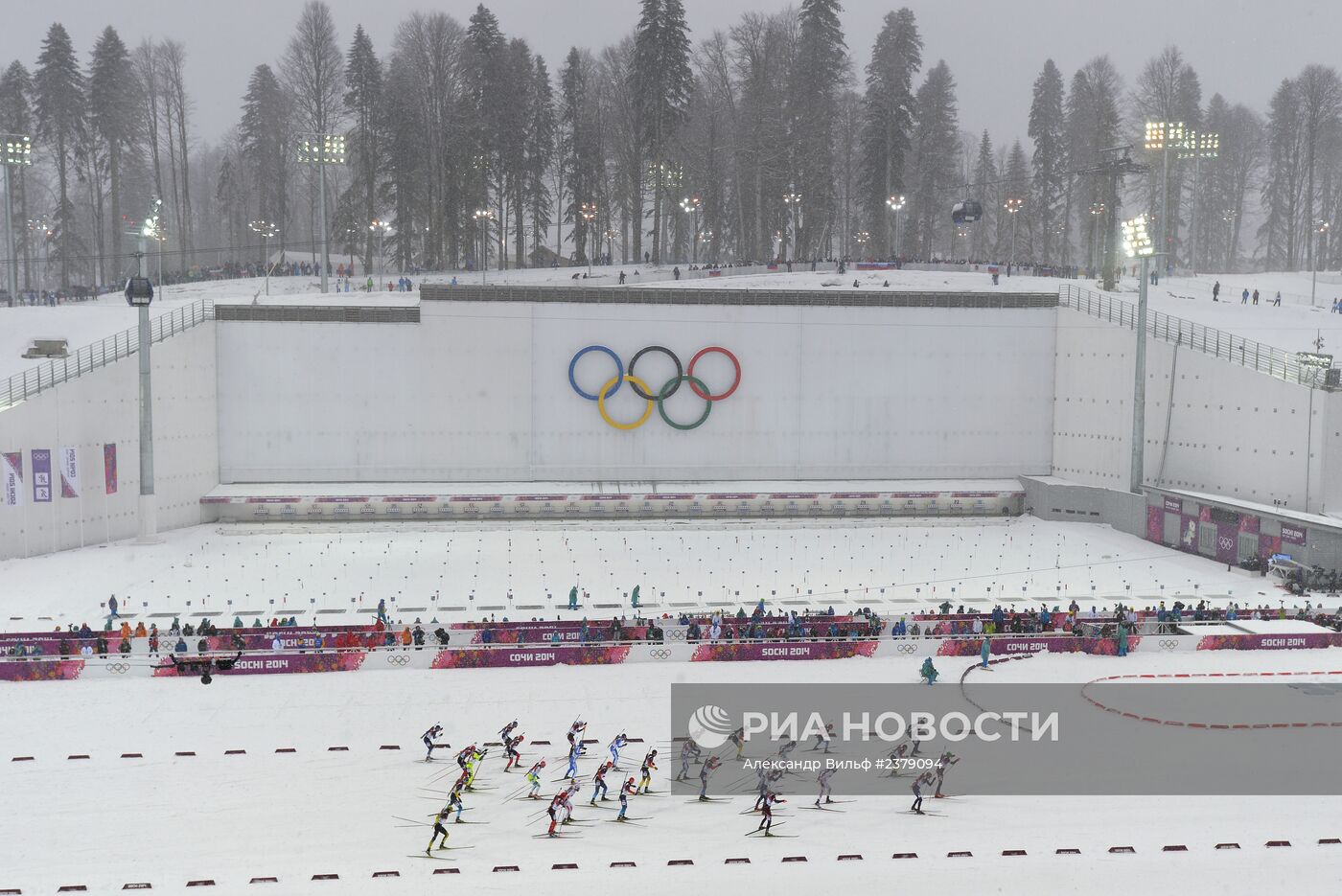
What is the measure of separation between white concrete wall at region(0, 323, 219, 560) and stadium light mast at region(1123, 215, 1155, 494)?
3020cm

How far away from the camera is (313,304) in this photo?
4072 centimetres

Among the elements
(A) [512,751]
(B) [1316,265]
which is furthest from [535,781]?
(B) [1316,265]

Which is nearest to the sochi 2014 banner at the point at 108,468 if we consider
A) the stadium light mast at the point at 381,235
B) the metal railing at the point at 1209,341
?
the stadium light mast at the point at 381,235

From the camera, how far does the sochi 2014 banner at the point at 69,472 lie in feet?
108

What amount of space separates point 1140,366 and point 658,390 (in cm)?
1591

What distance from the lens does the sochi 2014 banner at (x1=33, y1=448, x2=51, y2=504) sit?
106ft

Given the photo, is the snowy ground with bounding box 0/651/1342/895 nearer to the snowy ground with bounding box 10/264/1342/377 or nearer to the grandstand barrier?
the grandstand barrier

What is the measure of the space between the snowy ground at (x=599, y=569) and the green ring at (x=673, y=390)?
3.95 meters

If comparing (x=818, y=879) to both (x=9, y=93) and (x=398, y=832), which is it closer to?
(x=398, y=832)

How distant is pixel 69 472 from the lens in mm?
32938

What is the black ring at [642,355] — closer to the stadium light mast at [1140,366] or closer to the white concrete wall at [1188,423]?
the white concrete wall at [1188,423]

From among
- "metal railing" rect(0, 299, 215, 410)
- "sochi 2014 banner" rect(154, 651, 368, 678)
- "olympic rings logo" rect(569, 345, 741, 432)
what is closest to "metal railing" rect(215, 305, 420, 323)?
"metal railing" rect(0, 299, 215, 410)

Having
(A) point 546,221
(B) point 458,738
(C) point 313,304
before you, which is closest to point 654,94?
(A) point 546,221

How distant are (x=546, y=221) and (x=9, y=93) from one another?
3017 cm
